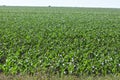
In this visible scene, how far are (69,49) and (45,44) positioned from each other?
1168 mm

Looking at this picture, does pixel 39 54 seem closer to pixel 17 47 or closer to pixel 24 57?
pixel 24 57

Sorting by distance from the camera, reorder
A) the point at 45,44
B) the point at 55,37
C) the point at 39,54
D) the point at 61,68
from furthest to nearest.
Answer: the point at 55,37 → the point at 45,44 → the point at 39,54 → the point at 61,68

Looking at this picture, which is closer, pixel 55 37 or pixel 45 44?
pixel 45 44

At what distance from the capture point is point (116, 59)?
25.4 ft

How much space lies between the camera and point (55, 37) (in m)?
11.3

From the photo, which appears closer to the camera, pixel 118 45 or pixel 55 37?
pixel 118 45

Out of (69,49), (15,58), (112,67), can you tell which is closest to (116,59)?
(112,67)

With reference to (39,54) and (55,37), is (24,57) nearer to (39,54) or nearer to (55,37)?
(39,54)

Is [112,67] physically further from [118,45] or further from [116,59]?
[118,45]

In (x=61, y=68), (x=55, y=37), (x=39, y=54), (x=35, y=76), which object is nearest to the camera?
(x=35, y=76)

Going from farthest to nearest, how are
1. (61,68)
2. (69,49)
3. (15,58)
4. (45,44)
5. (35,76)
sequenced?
(45,44), (69,49), (15,58), (61,68), (35,76)

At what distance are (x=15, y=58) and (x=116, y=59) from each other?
3.01 m

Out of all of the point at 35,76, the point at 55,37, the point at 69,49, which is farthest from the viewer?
the point at 55,37

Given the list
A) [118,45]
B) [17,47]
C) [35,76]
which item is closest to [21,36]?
[17,47]
